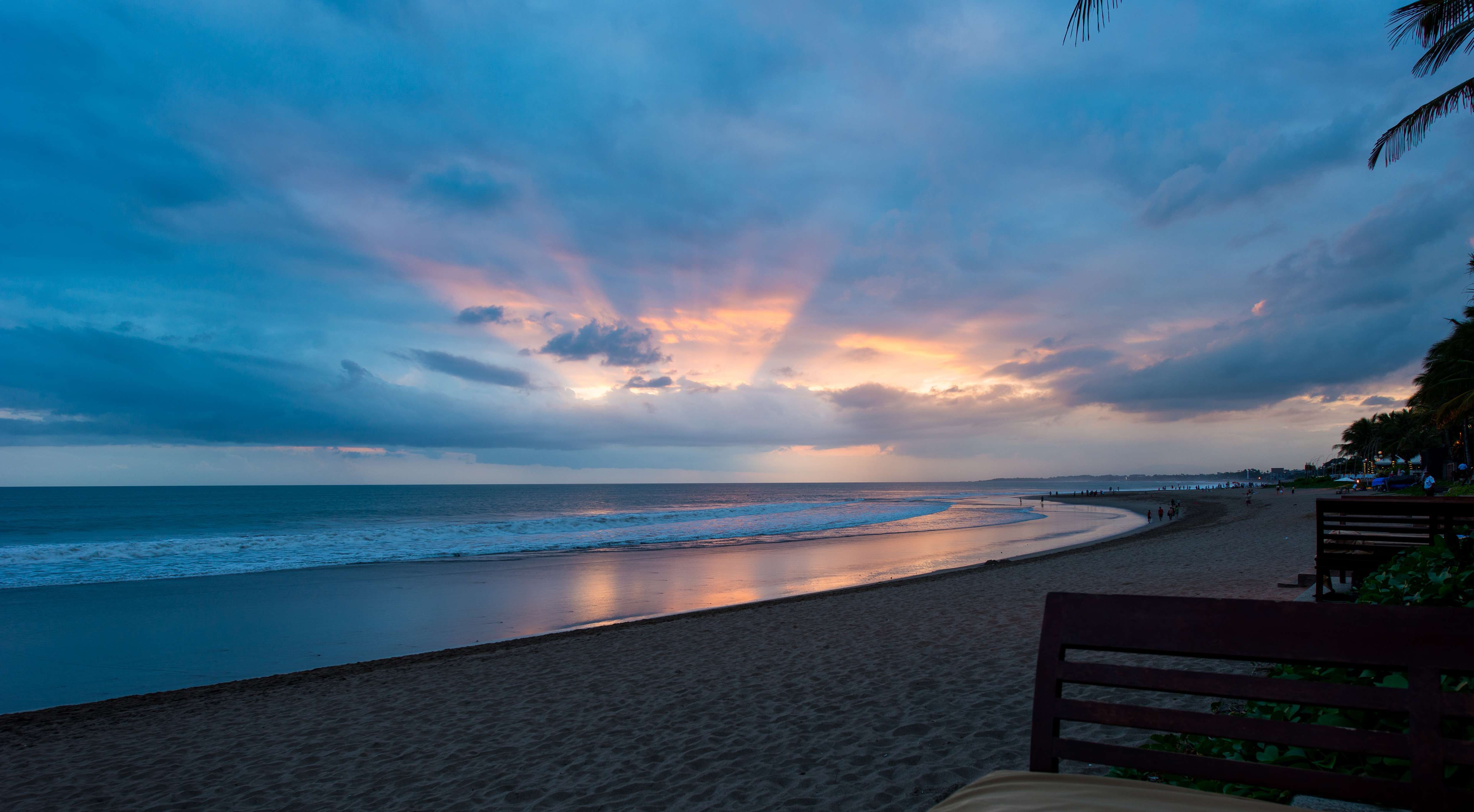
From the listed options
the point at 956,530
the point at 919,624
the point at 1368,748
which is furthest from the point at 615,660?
Result: the point at 956,530

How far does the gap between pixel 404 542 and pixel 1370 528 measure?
34.7 meters

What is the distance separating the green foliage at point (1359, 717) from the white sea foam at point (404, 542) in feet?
88.5

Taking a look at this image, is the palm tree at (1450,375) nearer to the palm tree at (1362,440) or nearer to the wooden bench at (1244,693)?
the wooden bench at (1244,693)

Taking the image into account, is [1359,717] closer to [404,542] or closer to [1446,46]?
[1446,46]

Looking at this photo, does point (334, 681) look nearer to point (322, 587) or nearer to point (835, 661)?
point (835, 661)

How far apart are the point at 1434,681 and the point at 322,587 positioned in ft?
73.4

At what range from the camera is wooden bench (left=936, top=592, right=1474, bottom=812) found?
174 cm

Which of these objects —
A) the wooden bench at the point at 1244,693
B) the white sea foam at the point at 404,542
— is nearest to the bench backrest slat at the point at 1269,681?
the wooden bench at the point at 1244,693

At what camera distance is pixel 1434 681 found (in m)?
1.72

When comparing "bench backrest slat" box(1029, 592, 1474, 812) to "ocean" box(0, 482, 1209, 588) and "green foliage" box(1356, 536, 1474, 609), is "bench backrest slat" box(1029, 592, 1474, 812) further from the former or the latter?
"ocean" box(0, 482, 1209, 588)

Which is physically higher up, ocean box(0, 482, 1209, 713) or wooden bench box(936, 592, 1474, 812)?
wooden bench box(936, 592, 1474, 812)

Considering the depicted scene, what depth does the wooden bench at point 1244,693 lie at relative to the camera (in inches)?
68.3

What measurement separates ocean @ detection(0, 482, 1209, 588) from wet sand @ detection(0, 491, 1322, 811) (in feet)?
60.3

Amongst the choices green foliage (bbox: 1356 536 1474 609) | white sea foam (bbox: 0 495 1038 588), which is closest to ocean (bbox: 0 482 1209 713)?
white sea foam (bbox: 0 495 1038 588)
